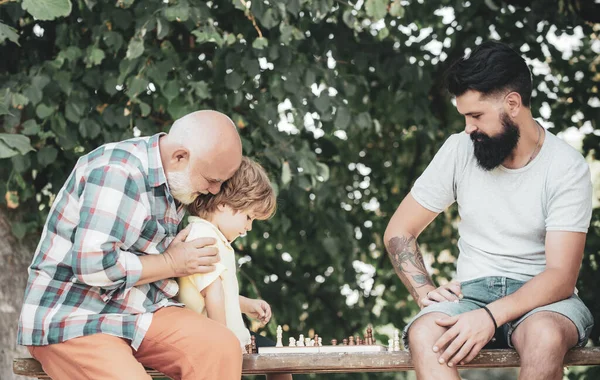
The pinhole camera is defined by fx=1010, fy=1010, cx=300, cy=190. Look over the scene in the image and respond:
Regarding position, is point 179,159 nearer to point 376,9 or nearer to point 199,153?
point 199,153

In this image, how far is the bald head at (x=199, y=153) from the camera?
3.21 metres

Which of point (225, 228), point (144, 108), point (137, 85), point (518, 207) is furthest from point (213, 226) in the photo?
point (144, 108)

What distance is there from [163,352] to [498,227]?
1.22 meters

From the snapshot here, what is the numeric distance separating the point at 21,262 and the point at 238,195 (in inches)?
93.2

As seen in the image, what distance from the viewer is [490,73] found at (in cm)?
352

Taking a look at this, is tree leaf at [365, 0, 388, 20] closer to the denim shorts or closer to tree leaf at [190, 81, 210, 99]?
tree leaf at [190, 81, 210, 99]

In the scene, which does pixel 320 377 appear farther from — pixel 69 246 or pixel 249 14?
pixel 69 246

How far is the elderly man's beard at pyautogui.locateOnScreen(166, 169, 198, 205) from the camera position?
321cm

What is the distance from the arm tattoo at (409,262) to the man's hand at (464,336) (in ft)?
1.82

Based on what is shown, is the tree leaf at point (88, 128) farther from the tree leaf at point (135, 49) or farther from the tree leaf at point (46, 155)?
the tree leaf at point (135, 49)

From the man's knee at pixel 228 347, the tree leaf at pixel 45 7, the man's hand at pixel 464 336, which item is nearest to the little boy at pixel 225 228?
the man's knee at pixel 228 347

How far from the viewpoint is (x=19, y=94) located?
16.0 feet

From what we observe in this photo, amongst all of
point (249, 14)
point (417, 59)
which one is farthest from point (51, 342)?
point (417, 59)

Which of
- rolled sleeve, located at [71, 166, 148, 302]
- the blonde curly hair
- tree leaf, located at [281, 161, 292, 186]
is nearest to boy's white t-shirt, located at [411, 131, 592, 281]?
the blonde curly hair
